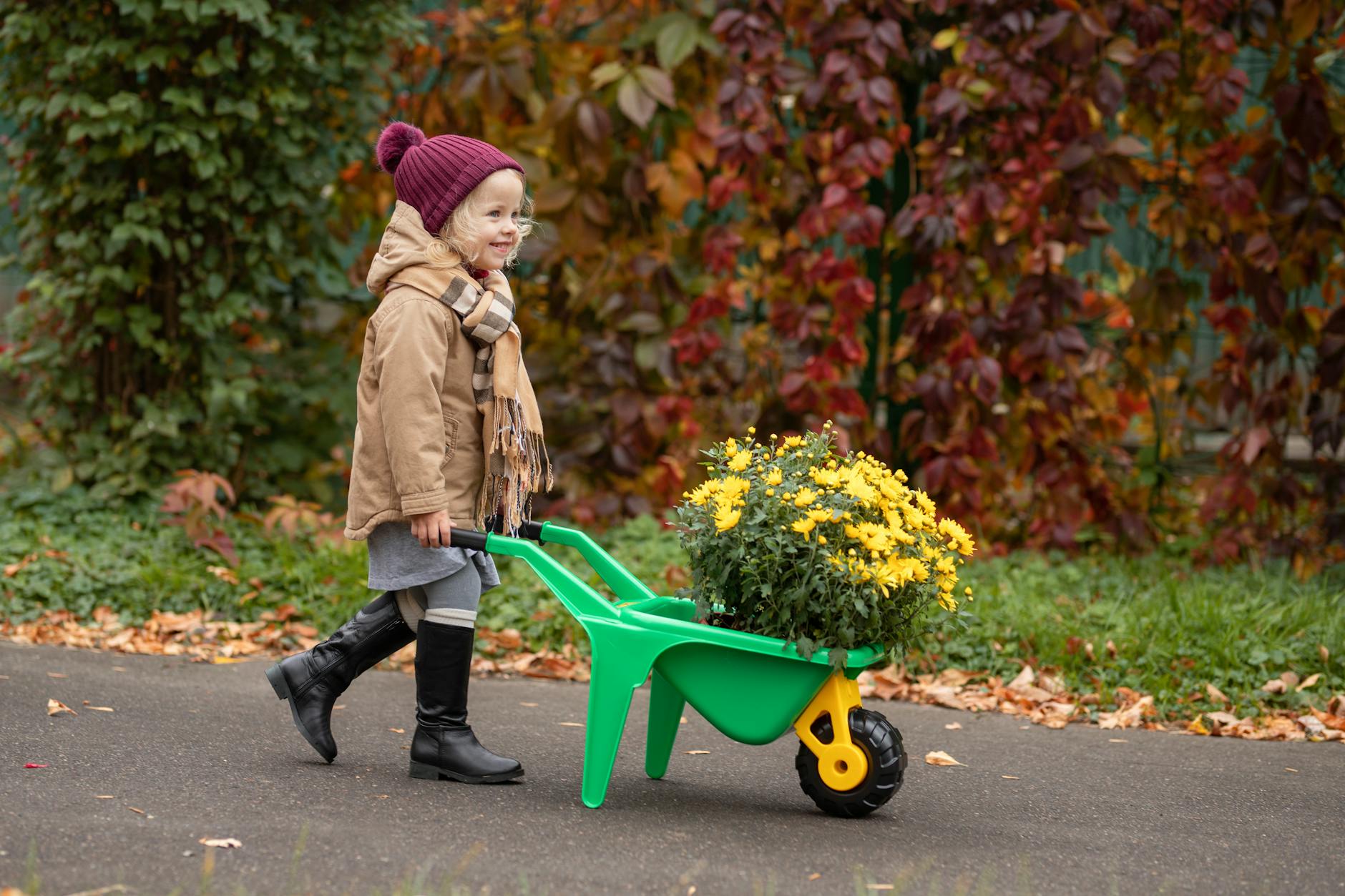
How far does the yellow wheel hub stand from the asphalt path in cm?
11

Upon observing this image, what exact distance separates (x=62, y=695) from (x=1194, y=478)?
4.75 meters

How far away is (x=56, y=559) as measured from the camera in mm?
5043

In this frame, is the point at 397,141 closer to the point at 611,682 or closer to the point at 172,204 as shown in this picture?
the point at 611,682

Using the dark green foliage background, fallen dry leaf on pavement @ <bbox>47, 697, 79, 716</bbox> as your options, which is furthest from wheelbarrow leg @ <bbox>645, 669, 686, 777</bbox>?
the dark green foliage background

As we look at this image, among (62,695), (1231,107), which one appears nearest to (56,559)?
(62,695)

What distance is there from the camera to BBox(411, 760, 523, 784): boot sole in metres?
3.17

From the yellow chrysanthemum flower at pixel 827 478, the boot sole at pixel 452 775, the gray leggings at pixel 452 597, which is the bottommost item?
the boot sole at pixel 452 775

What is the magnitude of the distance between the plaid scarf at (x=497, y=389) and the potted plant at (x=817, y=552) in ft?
1.43

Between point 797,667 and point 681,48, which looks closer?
point 797,667

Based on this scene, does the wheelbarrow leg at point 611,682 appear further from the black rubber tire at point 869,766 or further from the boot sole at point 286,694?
the boot sole at point 286,694

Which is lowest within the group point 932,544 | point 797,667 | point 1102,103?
point 797,667

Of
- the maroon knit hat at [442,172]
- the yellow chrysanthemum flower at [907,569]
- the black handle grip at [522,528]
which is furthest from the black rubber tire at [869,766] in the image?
the maroon knit hat at [442,172]

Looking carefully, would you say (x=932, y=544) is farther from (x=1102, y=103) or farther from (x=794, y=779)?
(x=1102, y=103)

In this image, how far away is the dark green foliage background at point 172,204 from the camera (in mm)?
5426
